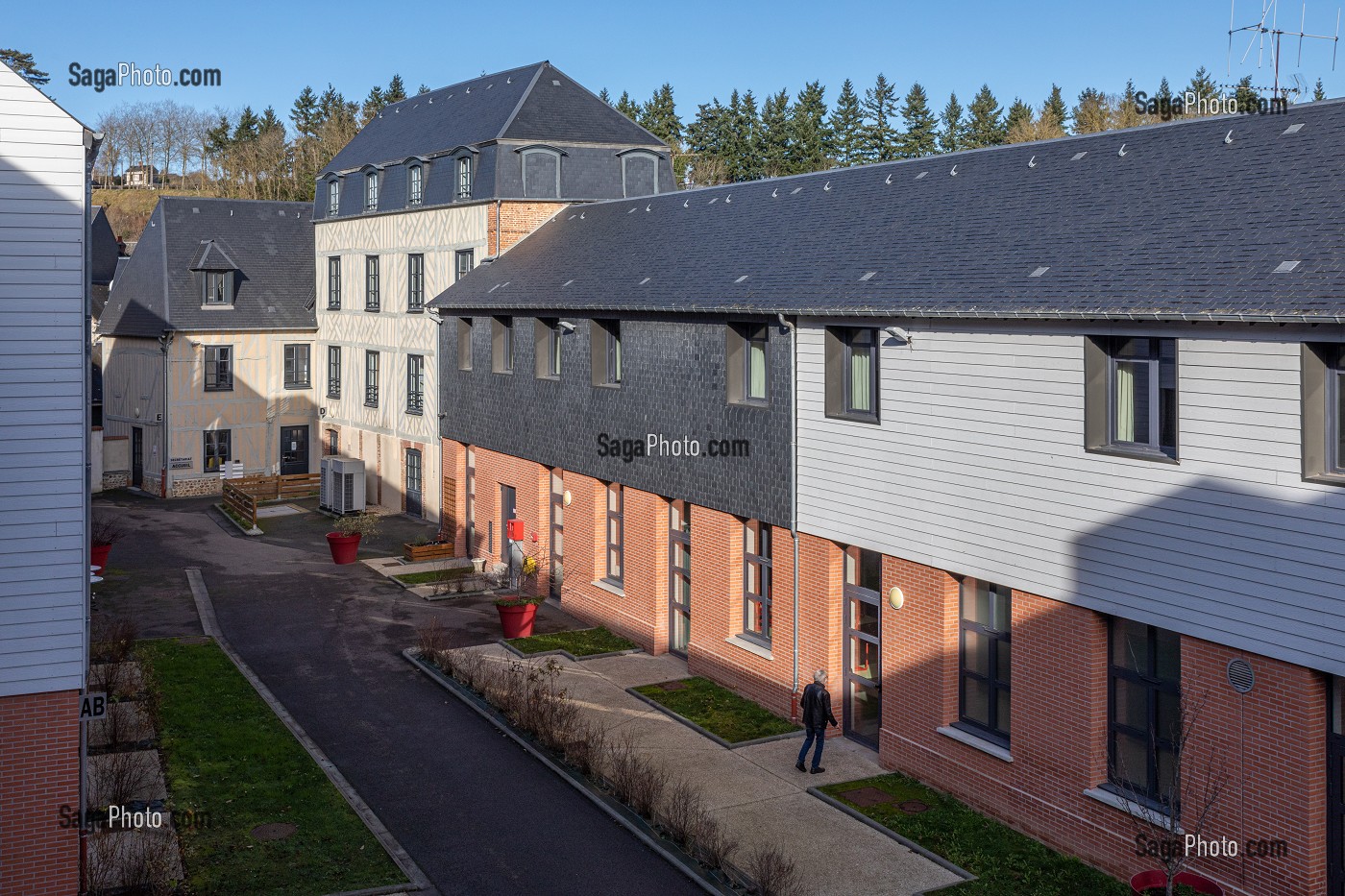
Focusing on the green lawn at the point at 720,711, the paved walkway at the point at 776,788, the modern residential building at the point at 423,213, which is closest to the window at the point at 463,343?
the modern residential building at the point at 423,213

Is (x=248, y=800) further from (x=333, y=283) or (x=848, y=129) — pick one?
(x=848, y=129)

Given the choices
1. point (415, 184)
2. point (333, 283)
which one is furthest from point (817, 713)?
point (333, 283)

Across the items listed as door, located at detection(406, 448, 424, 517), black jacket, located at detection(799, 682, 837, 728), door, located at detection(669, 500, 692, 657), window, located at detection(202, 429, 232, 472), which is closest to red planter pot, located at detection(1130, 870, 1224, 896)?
black jacket, located at detection(799, 682, 837, 728)

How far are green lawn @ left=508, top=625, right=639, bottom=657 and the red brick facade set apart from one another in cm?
27

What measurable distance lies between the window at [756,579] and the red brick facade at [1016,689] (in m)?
0.18

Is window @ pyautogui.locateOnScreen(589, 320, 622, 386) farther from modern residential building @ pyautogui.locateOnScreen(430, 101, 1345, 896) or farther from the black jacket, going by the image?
the black jacket

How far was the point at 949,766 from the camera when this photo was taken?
15.8 metres

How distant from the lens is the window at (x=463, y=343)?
30.2 meters

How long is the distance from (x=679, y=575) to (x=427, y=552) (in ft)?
35.7

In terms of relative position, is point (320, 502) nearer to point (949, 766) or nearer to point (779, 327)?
point (779, 327)

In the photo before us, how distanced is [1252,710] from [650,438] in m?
12.2

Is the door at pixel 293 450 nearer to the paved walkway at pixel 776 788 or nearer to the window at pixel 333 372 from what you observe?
the window at pixel 333 372

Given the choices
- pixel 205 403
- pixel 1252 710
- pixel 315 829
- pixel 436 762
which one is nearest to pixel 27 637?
pixel 315 829

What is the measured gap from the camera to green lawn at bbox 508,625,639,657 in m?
23.1
